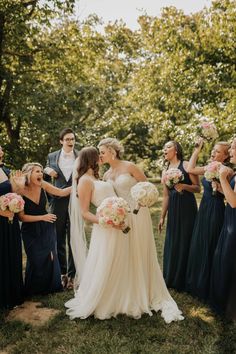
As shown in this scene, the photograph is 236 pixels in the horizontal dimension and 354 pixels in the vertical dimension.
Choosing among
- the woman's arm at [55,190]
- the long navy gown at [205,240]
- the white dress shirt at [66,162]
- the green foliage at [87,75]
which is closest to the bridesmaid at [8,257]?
the woman's arm at [55,190]

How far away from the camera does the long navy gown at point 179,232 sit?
226 inches

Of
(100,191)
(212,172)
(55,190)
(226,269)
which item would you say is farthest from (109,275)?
(212,172)

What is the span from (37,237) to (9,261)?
617mm

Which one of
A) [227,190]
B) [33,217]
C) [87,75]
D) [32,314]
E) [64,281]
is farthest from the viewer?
[87,75]

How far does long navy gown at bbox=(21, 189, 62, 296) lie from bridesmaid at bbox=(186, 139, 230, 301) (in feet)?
7.19

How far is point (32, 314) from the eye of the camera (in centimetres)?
488

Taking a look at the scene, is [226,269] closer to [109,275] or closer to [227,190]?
[227,190]

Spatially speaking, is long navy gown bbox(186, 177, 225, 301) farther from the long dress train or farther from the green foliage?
the green foliage

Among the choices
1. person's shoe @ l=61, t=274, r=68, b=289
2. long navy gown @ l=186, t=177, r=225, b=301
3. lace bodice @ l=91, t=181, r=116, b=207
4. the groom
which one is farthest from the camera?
the groom

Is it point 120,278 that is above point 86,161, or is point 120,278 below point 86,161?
below

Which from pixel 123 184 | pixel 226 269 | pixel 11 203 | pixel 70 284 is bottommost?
pixel 70 284

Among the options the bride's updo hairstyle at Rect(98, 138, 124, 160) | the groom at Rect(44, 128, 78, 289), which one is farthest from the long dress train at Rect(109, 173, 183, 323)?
the groom at Rect(44, 128, 78, 289)

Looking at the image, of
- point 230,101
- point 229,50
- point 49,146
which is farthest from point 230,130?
point 49,146

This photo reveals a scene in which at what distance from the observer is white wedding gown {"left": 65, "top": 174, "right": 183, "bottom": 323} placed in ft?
15.2
